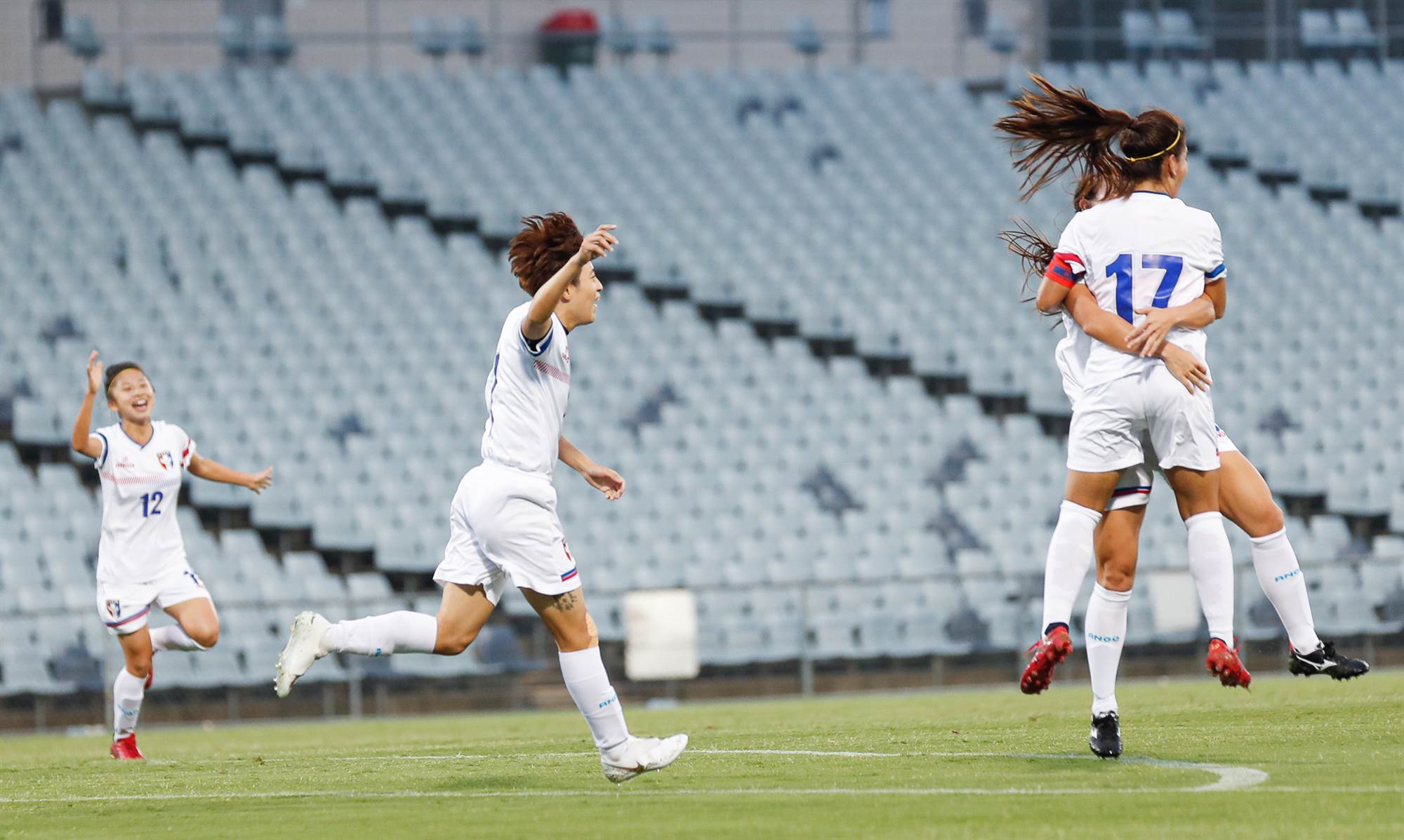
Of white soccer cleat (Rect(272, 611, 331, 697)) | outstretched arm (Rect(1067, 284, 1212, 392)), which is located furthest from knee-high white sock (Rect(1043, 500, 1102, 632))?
white soccer cleat (Rect(272, 611, 331, 697))

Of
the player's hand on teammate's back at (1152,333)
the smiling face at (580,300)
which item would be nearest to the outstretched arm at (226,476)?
the smiling face at (580,300)

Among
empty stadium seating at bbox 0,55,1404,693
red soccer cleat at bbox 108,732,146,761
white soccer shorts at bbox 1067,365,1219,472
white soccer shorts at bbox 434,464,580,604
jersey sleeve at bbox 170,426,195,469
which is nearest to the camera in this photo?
white soccer shorts at bbox 434,464,580,604

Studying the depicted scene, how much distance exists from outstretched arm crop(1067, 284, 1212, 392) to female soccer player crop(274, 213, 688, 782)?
1.78 m

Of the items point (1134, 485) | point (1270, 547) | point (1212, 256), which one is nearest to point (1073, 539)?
point (1134, 485)

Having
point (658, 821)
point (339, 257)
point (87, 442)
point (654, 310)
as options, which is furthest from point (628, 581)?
point (658, 821)

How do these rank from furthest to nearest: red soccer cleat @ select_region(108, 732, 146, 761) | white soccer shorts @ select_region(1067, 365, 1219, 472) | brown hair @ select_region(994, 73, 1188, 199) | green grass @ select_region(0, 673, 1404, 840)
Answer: red soccer cleat @ select_region(108, 732, 146, 761) → brown hair @ select_region(994, 73, 1188, 199) → white soccer shorts @ select_region(1067, 365, 1219, 472) → green grass @ select_region(0, 673, 1404, 840)

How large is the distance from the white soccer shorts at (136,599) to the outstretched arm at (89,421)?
2.49ft

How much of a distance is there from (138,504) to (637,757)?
183 inches

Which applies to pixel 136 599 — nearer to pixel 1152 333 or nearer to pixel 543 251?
pixel 543 251

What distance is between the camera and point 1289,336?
21.8 meters

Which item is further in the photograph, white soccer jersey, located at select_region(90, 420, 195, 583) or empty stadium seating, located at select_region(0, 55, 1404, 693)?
empty stadium seating, located at select_region(0, 55, 1404, 693)

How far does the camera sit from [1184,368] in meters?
6.12

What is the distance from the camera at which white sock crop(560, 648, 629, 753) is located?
6.07 meters

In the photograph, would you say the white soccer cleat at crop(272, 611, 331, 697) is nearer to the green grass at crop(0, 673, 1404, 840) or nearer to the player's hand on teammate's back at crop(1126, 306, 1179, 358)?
the green grass at crop(0, 673, 1404, 840)
